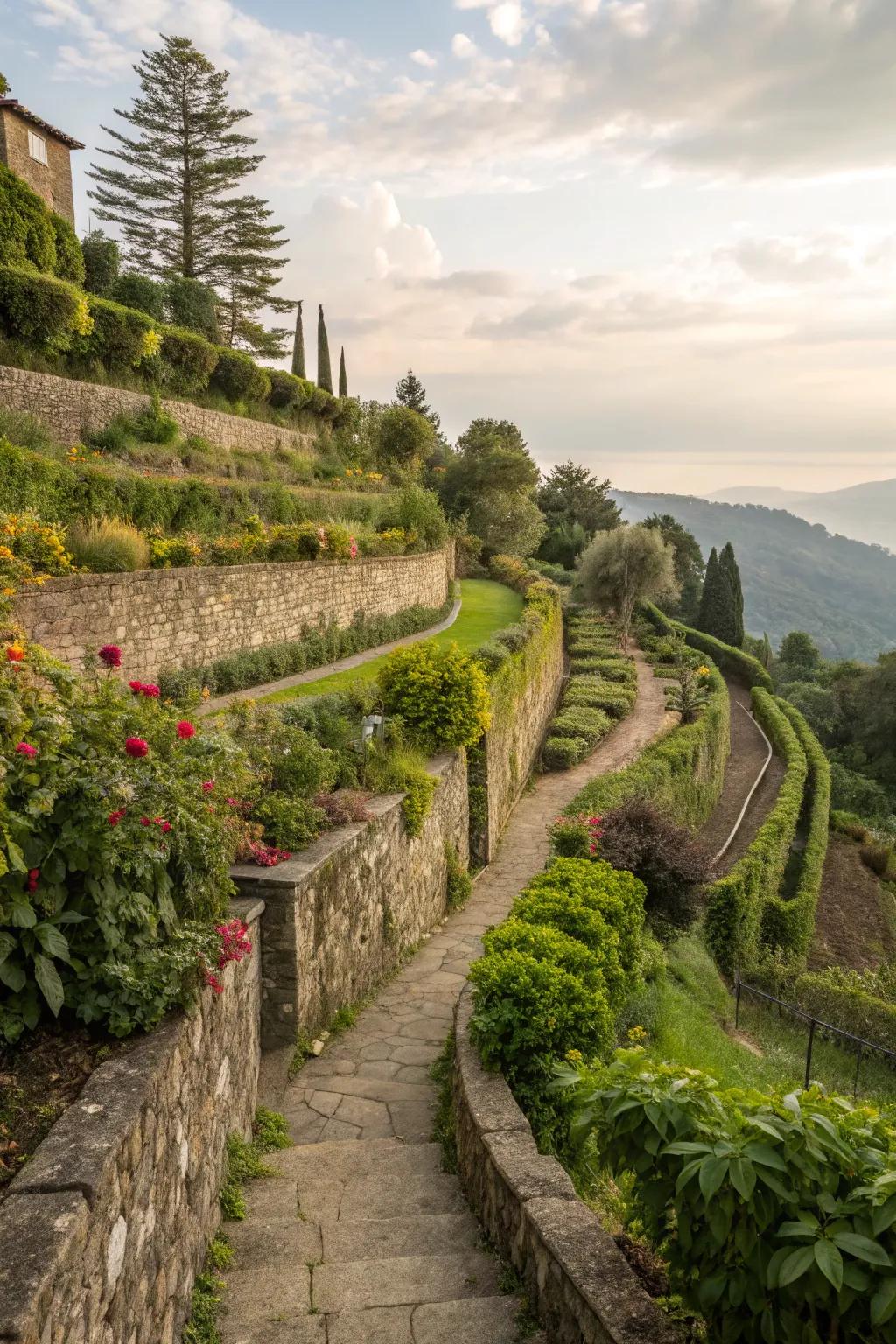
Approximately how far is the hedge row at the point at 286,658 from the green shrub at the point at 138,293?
38.4ft

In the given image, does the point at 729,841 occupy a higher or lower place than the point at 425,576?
lower

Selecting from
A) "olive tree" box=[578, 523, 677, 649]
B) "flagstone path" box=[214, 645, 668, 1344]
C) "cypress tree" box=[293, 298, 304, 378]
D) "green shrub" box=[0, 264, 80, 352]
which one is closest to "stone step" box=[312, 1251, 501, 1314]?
"flagstone path" box=[214, 645, 668, 1344]

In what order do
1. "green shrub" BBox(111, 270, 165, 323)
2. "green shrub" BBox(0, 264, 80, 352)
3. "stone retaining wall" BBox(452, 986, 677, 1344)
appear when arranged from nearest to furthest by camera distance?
1. "stone retaining wall" BBox(452, 986, 677, 1344)
2. "green shrub" BBox(0, 264, 80, 352)
3. "green shrub" BBox(111, 270, 165, 323)

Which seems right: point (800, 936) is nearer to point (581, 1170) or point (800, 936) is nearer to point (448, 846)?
point (448, 846)

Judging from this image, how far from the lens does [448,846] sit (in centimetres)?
996

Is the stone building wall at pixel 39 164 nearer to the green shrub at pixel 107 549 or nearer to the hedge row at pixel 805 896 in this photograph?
the green shrub at pixel 107 549

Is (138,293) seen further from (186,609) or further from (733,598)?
(733,598)

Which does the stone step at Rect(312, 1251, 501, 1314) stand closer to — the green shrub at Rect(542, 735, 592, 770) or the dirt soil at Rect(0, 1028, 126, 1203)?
the dirt soil at Rect(0, 1028, 126, 1203)

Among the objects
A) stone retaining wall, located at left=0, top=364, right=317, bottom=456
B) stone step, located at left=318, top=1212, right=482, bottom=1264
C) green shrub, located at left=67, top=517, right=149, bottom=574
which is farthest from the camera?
stone retaining wall, located at left=0, top=364, right=317, bottom=456

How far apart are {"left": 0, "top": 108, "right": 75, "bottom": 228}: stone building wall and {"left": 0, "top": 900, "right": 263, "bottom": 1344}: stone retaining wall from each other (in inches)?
907

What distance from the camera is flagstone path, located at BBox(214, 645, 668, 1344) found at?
333cm

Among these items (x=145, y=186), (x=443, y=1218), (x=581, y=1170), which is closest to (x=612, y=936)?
(x=581, y=1170)

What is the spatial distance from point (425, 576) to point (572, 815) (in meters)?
12.6

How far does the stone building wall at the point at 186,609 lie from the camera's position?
30.7 ft
